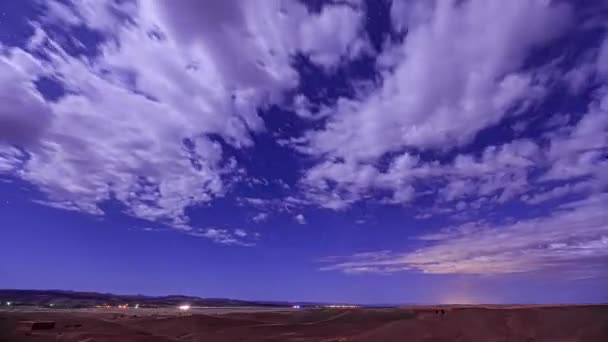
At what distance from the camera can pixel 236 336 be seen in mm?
31453

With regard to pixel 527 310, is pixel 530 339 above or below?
below

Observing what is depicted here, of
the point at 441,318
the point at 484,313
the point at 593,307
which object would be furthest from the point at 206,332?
the point at 593,307

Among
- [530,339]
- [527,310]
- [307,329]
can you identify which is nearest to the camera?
[530,339]

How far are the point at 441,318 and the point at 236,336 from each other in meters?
15.0

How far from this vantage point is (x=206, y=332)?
1380 inches

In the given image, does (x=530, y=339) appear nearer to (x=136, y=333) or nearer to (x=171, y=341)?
(x=171, y=341)

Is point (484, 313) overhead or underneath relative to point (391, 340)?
overhead

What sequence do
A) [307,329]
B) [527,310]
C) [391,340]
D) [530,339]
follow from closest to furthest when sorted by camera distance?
[530,339] → [391,340] → [527,310] → [307,329]

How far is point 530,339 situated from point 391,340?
7.81 metres

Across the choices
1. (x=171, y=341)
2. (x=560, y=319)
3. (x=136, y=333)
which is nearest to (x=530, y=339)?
(x=560, y=319)

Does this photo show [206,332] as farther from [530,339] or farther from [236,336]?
[530,339]

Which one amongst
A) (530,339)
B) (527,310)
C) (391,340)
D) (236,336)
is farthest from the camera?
(236,336)

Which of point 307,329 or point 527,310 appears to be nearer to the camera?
point 527,310

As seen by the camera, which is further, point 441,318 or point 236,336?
point 236,336
